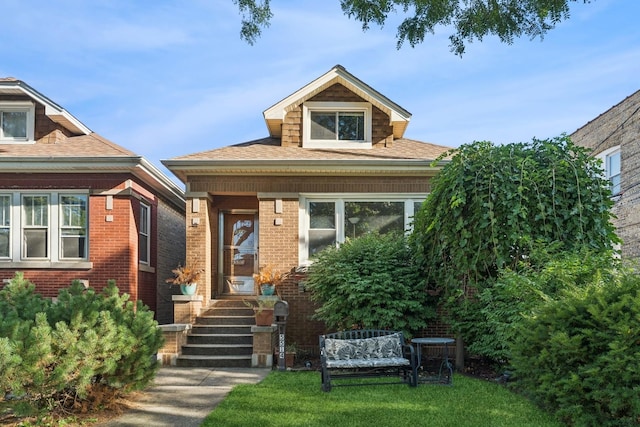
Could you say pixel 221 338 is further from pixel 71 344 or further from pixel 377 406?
pixel 71 344

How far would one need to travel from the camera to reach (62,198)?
13086 mm

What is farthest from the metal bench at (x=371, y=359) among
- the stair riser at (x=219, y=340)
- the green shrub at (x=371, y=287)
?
the stair riser at (x=219, y=340)

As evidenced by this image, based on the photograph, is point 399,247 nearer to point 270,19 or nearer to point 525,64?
point 525,64

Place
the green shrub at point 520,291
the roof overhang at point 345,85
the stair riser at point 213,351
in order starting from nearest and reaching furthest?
the green shrub at point 520,291 < the stair riser at point 213,351 < the roof overhang at point 345,85

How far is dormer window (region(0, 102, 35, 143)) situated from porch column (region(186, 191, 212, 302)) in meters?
4.24

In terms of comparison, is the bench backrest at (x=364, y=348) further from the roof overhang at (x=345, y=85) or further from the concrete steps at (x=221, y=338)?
the roof overhang at (x=345, y=85)

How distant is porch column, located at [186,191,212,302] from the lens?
12922 mm

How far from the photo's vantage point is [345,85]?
46.5 feet

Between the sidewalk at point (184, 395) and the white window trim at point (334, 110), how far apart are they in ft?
18.2

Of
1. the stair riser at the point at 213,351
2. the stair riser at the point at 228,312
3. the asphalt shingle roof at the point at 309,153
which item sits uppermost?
the asphalt shingle roof at the point at 309,153

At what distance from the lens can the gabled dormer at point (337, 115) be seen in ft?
45.8

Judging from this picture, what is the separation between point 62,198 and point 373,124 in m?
7.08

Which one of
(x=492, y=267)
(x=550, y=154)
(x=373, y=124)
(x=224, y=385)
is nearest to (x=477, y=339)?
(x=492, y=267)

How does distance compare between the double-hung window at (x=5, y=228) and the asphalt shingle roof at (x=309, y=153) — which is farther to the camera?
the double-hung window at (x=5, y=228)
